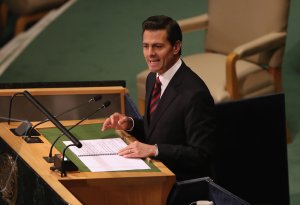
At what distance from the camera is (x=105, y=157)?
390cm

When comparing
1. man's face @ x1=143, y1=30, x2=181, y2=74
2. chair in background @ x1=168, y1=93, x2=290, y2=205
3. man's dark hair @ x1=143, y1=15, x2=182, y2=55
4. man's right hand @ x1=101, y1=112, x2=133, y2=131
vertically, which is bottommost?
chair in background @ x1=168, y1=93, x2=290, y2=205

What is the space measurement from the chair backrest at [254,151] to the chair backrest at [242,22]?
1223mm

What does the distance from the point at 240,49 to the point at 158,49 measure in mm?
1776

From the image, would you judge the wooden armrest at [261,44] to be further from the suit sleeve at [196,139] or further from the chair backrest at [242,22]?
the suit sleeve at [196,139]

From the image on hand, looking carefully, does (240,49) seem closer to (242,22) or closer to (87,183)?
(242,22)

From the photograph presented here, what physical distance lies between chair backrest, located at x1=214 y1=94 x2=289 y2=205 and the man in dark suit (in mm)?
626

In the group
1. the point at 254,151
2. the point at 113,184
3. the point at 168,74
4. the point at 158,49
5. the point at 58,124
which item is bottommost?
the point at 254,151

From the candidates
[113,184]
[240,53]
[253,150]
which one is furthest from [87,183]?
[240,53]

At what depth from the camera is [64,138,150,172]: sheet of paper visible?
12.5 ft

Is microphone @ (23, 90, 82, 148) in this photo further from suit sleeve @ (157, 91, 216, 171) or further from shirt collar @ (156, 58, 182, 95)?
shirt collar @ (156, 58, 182, 95)

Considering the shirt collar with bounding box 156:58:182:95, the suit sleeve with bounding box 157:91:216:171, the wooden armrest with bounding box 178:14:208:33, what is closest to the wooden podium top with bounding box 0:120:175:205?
A: the suit sleeve with bounding box 157:91:216:171

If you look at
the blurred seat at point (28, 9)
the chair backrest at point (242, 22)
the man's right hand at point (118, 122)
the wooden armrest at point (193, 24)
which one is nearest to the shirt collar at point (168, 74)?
the man's right hand at point (118, 122)

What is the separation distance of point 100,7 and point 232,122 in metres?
3.85

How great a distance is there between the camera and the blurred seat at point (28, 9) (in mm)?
8273
